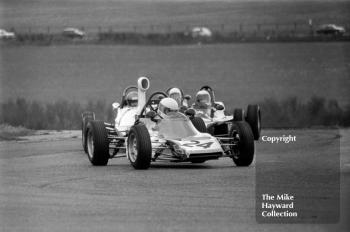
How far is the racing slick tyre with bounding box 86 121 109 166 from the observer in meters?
24.6

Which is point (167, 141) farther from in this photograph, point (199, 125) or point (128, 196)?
point (128, 196)

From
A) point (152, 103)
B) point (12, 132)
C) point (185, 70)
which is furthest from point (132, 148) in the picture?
point (185, 70)

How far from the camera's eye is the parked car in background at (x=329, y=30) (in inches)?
2285

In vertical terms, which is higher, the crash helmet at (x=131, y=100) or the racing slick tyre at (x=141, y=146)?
the crash helmet at (x=131, y=100)

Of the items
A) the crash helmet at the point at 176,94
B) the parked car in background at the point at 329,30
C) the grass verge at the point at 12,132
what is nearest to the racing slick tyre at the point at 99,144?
the crash helmet at the point at 176,94

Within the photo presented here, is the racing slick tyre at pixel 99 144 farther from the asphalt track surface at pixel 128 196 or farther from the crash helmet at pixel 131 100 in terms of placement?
the crash helmet at pixel 131 100

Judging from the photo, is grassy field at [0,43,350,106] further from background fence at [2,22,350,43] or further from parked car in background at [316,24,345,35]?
parked car in background at [316,24,345,35]

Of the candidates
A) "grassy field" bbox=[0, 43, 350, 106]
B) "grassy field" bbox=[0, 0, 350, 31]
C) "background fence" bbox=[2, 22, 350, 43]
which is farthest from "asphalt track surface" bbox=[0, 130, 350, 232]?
"background fence" bbox=[2, 22, 350, 43]

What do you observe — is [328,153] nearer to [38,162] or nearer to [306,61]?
[38,162]

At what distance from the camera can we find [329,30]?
190 feet

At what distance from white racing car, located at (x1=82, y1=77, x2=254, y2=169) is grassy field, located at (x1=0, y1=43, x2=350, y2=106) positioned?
30561 mm

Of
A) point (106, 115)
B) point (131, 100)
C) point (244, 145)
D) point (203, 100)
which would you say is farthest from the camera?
point (106, 115)

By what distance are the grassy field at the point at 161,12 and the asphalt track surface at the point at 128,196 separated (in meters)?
3.45

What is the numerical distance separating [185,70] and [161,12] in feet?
77.1
